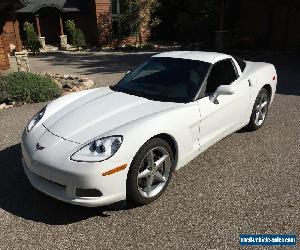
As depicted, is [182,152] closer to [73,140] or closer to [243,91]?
[73,140]

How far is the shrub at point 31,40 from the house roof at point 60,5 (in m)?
1.44

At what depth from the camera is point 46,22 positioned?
26891mm

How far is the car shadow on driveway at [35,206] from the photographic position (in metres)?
3.87

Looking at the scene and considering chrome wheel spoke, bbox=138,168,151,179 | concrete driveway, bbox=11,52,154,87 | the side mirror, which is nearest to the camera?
chrome wheel spoke, bbox=138,168,151,179

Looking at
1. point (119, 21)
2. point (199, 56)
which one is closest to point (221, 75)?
point (199, 56)

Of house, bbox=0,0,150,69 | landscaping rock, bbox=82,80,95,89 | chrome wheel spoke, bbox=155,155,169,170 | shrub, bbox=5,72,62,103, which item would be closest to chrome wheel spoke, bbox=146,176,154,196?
chrome wheel spoke, bbox=155,155,169,170

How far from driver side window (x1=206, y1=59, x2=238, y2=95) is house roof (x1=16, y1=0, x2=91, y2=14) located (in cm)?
2256

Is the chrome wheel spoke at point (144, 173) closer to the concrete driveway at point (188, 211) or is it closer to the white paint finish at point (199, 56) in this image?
the concrete driveway at point (188, 211)

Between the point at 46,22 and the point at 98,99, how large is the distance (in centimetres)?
2459

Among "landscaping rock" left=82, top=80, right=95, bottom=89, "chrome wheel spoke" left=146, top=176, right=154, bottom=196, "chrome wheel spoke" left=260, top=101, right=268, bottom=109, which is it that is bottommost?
"landscaping rock" left=82, top=80, right=95, bottom=89

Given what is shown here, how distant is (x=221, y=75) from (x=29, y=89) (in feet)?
18.1

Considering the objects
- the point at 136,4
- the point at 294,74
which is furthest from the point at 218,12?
the point at 294,74

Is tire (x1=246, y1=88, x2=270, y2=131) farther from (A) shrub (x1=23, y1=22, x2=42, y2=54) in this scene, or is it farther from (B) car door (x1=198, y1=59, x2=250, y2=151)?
(A) shrub (x1=23, y1=22, x2=42, y2=54)

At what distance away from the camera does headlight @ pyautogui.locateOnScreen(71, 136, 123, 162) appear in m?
3.52
